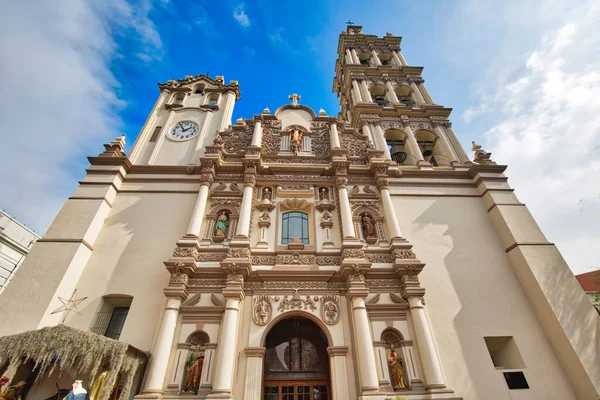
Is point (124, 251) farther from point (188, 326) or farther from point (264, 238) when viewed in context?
point (264, 238)

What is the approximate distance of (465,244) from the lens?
A: 12.4m

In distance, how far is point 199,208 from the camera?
1213 cm

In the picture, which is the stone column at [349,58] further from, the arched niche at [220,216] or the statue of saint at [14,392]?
the statue of saint at [14,392]

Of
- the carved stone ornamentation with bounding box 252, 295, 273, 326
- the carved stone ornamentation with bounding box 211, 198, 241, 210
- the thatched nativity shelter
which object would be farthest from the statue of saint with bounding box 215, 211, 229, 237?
the thatched nativity shelter

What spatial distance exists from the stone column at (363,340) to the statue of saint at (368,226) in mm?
2443

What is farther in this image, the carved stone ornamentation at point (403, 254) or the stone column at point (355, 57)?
the stone column at point (355, 57)

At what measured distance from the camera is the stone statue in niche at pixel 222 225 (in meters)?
11.9

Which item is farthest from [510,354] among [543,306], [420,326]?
[420,326]

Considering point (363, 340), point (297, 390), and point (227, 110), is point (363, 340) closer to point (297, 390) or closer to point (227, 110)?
point (297, 390)

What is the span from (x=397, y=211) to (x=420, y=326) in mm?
5260

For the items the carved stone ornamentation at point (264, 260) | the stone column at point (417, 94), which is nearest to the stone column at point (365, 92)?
the stone column at point (417, 94)

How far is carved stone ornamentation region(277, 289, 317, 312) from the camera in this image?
33.0 ft

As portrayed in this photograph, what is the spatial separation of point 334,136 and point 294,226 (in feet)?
18.1

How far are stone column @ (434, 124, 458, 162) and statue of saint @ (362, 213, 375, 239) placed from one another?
6527mm
